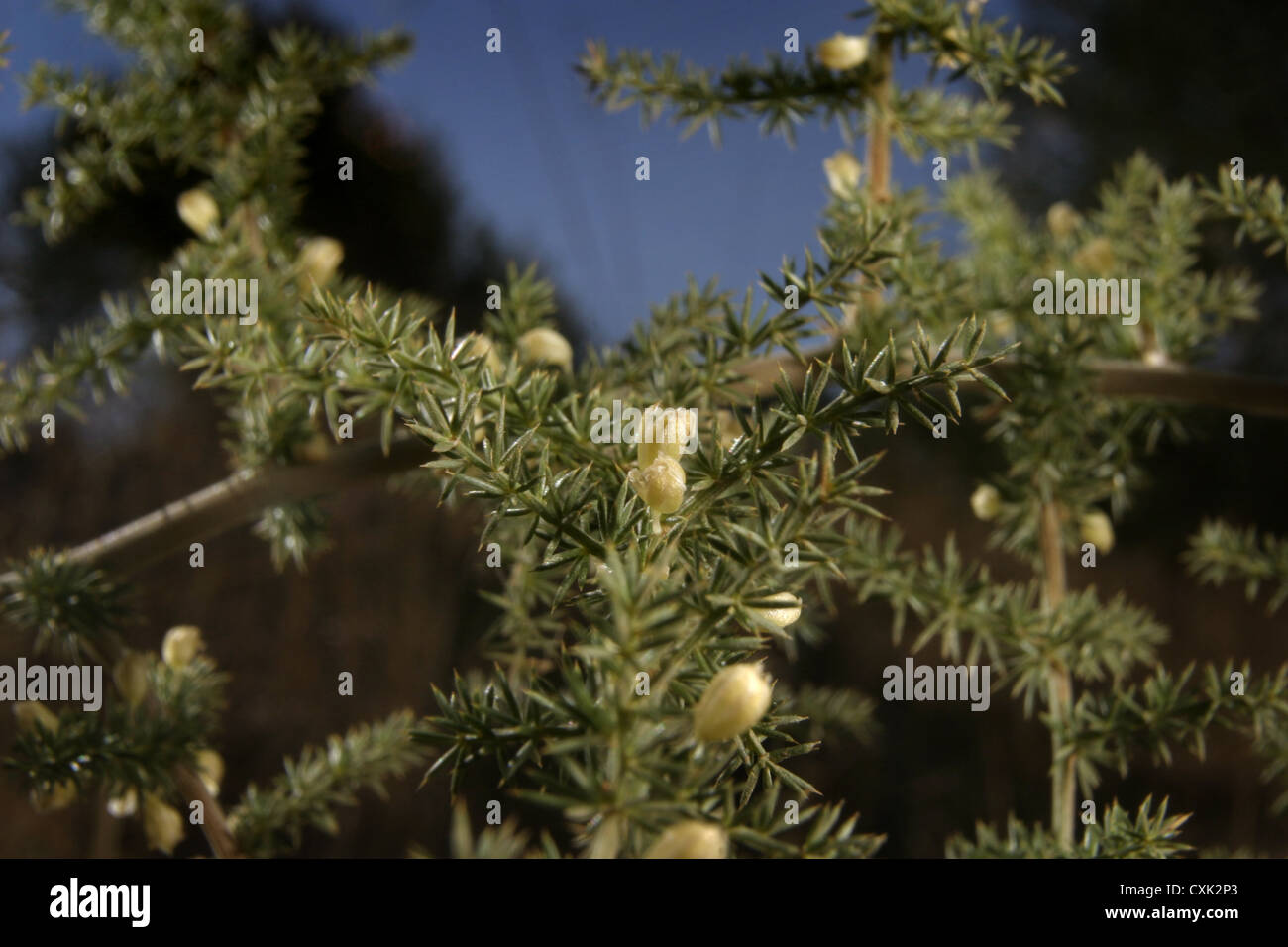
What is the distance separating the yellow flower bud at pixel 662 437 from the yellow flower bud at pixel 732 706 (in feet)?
0.18

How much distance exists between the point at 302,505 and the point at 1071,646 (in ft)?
0.88

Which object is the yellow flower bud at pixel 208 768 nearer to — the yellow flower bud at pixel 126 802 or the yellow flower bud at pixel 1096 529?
the yellow flower bud at pixel 126 802

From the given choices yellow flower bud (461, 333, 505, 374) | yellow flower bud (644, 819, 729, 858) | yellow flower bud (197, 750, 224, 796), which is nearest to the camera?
yellow flower bud (644, 819, 729, 858)

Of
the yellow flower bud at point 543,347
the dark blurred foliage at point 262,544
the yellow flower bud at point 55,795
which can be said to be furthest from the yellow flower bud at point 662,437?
the dark blurred foliage at point 262,544

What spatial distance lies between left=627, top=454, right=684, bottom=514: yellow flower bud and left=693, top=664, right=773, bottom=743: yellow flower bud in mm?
42

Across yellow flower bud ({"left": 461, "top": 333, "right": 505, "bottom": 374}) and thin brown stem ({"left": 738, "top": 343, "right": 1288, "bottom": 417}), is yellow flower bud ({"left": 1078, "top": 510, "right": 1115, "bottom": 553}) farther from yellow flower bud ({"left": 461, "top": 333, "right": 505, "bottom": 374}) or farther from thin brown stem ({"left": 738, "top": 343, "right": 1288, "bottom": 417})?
yellow flower bud ({"left": 461, "top": 333, "right": 505, "bottom": 374})

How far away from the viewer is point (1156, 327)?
16.6 inches

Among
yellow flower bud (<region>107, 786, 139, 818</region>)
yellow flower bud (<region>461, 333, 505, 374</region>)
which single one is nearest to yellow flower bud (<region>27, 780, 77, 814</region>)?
yellow flower bud (<region>107, 786, 139, 818</region>)

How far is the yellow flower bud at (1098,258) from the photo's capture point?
1.41ft

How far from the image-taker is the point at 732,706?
150 millimetres

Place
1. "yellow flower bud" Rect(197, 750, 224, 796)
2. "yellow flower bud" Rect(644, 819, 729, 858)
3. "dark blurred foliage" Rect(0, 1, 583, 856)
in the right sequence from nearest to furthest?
"yellow flower bud" Rect(644, 819, 729, 858)
"yellow flower bud" Rect(197, 750, 224, 796)
"dark blurred foliage" Rect(0, 1, 583, 856)

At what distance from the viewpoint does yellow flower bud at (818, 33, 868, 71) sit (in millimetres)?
350
